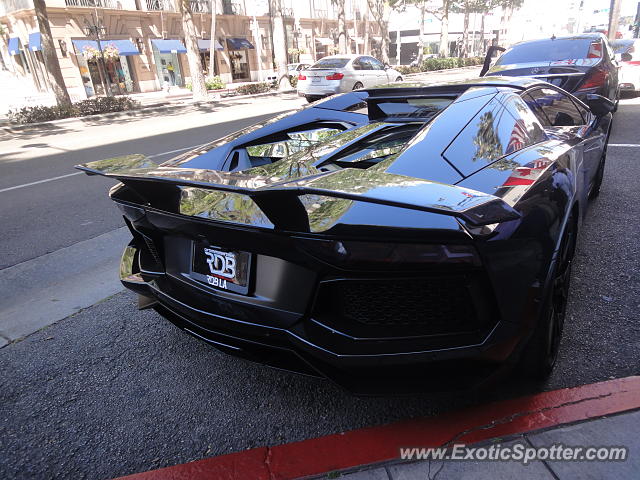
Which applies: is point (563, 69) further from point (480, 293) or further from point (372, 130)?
point (480, 293)

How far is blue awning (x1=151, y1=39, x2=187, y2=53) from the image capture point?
31.2 meters

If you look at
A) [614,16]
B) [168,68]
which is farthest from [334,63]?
[168,68]

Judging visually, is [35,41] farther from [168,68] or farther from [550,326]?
[550,326]

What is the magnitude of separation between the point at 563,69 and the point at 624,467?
20.1 feet

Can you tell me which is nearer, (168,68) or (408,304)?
(408,304)

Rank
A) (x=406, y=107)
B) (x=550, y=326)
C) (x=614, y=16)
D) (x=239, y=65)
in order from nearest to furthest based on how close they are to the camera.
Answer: (x=550, y=326) → (x=406, y=107) → (x=614, y=16) → (x=239, y=65)

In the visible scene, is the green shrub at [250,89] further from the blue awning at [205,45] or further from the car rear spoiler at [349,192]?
the car rear spoiler at [349,192]

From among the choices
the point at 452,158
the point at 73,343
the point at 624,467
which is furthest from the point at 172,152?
the point at 624,467

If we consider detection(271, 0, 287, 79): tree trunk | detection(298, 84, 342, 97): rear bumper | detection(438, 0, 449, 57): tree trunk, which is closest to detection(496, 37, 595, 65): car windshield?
detection(298, 84, 342, 97): rear bumper

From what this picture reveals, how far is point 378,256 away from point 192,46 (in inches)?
813

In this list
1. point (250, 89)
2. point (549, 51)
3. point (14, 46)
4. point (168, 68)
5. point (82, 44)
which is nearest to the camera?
point (549, 51)

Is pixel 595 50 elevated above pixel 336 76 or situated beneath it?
elevated above

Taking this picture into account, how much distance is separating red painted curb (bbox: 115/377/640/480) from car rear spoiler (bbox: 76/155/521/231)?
0.98 meters

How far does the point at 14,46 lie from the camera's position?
2967cm
